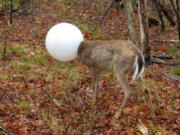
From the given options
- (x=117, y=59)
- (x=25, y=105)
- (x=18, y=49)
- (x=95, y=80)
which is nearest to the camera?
(x=117, y=59)

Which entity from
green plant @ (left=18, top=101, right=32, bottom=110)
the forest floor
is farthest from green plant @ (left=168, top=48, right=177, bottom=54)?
green plant @ (left=18, top=101, right=32, bottom=110)

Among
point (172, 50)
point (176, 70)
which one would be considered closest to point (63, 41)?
point (176, 70)

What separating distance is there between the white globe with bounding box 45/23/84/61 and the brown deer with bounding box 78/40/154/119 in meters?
0.39

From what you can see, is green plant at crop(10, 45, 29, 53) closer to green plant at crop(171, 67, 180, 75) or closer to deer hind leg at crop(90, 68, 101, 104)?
deer hind leg at crop(90, 68, 101, 104)

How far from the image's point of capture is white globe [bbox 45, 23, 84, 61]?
21.9ft

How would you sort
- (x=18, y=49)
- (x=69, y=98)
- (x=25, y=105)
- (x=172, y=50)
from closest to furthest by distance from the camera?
1. (x=25, y=105)
2. (x=69, y=98)
3. (x=18, y=49)
4. (x=172, y=50)

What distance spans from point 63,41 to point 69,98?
1.25m

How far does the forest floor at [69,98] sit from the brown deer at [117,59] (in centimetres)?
38

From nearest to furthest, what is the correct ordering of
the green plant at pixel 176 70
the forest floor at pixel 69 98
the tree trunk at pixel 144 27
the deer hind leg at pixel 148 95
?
the forest floor at pixel 69 98, the deer hind leg at pixel 148 95, the tree trunk at pixel 144 27, the green plant at pixel 176 70

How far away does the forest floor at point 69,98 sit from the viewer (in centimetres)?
606

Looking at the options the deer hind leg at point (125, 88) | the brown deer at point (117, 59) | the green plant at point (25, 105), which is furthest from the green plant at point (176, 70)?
the green plant at point (25, 105)

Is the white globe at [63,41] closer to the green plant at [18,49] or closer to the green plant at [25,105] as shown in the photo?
the green plant at [25,105]

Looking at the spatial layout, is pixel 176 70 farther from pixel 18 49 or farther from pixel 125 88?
pixel 18 49

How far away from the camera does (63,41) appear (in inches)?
262
